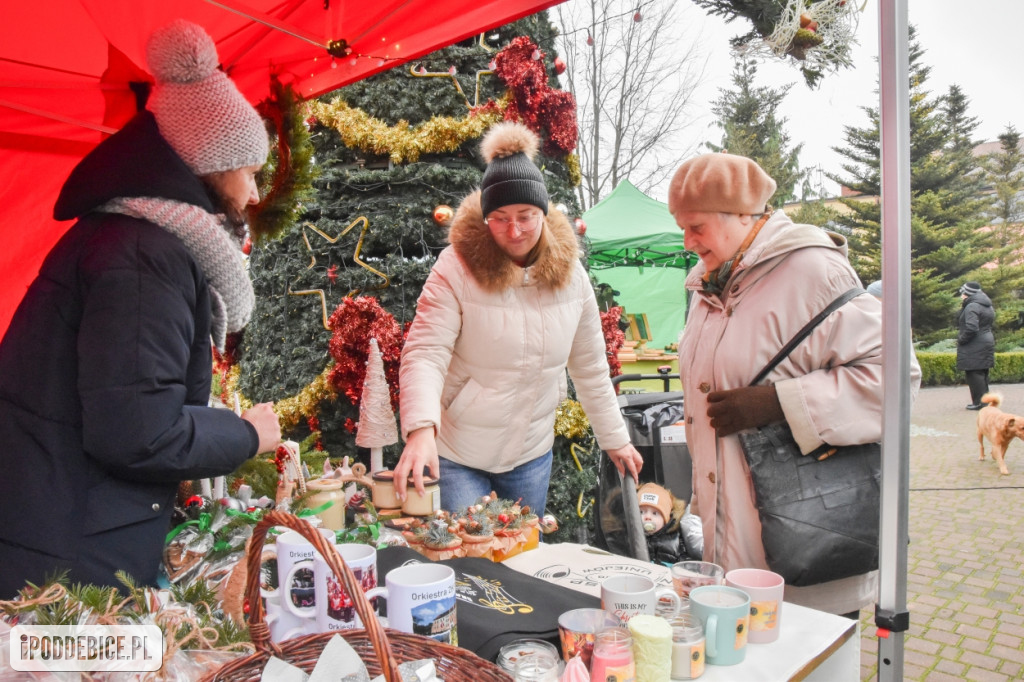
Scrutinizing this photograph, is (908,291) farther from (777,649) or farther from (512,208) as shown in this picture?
(512,208)

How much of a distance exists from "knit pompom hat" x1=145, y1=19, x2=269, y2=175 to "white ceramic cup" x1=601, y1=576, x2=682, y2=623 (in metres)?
1.15

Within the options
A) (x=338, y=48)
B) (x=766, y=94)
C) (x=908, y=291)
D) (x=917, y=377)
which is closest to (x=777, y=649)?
(x=908, y=291)

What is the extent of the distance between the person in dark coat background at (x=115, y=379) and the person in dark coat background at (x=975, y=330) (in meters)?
8.90

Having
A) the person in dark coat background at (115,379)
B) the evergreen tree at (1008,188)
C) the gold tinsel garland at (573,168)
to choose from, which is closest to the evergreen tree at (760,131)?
the evergreen tree at (1008,188)

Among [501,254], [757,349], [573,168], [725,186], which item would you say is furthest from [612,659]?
[573,168]

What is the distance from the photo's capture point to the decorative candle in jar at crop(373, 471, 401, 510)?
1871 millimetres

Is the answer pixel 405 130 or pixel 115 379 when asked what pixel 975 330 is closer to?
pixel 405 130

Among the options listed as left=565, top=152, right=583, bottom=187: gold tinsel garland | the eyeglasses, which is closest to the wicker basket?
the eyeglasses

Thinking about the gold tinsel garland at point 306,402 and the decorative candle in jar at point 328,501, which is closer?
the decorative candle in jar at point 328,501

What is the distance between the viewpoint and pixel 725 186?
5.97ft

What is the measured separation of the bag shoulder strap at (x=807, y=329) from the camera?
1.67 m

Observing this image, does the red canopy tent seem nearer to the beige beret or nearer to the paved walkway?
the beige beret

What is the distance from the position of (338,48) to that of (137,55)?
0.65 meters

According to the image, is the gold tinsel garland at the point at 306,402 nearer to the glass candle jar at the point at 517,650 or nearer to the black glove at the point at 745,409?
the black glove at the point at 745,409
